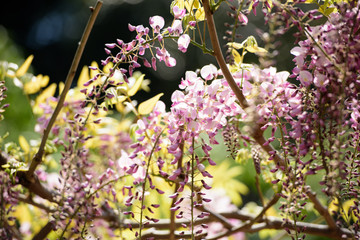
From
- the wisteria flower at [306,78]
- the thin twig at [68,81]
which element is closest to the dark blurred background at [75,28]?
the thin twig at [68,81]

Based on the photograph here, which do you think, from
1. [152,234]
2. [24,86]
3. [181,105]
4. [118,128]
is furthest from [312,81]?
[24,86]

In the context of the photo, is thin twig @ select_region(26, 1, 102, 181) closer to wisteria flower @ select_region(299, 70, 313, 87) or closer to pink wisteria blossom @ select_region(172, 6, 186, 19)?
pink wisteria blossom @ select_region(172, 6, 186, 19)

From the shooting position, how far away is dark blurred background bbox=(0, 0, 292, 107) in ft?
13.6

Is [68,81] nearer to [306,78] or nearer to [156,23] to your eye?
[156,23]

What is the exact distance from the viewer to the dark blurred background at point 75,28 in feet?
13.6

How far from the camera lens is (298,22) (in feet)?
1.67

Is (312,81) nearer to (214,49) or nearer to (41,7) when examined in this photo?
(214,49)

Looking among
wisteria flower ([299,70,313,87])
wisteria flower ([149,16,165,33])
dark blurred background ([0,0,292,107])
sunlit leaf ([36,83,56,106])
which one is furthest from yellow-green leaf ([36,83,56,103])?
dark blurred background ([0,0,292,107])

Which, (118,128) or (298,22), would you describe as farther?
(118,128)

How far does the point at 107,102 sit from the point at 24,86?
0.45 metres

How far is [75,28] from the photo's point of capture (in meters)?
4.66

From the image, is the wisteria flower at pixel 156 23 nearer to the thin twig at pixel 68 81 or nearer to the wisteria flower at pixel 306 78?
the thin twig at pixel 68 81

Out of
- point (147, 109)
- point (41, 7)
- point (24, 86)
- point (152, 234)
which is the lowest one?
point (152, 234)

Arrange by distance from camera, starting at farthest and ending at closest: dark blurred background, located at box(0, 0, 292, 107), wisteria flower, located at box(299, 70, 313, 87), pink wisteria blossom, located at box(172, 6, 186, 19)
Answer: dark blurred background, located at box(0, 0, 292, 107) < pink wisteria blossom, located at box(172, 6, 186, 19) < wisteria flower, located at box(299, 70, 313, 87)
